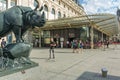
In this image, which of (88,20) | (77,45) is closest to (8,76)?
(77,45)

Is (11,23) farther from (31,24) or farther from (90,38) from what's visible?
(90,38)

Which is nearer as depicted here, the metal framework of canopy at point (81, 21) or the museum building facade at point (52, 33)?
the metal framework of canopy at point (81, 21)

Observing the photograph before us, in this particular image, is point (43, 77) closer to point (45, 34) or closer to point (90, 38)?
point (90, 38)

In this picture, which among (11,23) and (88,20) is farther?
(88,20)

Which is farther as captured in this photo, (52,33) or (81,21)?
(52,33)

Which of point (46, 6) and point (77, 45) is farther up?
point (46, 6)

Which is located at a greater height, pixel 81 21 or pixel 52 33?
pixel 81 21

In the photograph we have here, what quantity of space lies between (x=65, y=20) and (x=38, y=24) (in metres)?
23.2

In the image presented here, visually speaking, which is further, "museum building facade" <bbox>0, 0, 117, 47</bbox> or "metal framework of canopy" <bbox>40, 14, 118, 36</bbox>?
"museum building facade" <bbox>0, 0, 117, 47</bbox>

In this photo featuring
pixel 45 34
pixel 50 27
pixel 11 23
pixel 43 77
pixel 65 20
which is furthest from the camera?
pixel 45 34

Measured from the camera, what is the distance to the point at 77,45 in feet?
66.3

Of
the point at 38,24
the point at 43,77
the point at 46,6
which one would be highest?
the point at 46,6

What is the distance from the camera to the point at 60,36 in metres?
33.3

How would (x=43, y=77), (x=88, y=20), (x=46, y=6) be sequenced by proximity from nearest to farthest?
(x=43, y=77) → (x=88, y=20) → (x=46, y=6)
